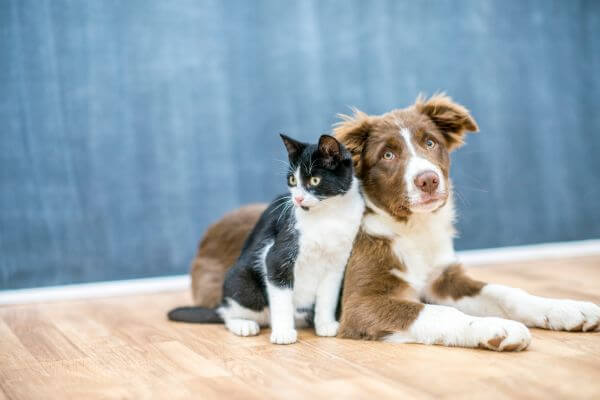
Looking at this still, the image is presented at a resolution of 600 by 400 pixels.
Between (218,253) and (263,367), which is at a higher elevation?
(218,253)

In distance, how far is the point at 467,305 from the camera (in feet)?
7.22

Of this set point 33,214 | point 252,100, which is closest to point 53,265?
point 33,214

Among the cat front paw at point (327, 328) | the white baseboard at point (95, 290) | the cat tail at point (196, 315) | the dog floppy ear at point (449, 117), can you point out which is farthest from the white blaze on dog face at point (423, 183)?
the white baseboard at point (95, 290)

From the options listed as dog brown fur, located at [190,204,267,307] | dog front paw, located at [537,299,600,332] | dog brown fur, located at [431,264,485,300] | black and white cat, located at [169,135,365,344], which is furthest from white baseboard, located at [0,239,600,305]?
dog front paw, located at [537,299,600,332]

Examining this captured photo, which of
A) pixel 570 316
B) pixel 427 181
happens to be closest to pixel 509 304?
pixel 570 316

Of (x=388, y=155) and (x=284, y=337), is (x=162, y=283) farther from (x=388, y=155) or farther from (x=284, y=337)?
(x=388, y=155)

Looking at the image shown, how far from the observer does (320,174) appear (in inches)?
79.6

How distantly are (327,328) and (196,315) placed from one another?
58cm

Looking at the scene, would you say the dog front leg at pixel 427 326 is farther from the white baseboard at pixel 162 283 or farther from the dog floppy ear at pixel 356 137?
the white baseboard at pixel 162 283

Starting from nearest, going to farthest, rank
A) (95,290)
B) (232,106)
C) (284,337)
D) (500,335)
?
(500,335) → (284,337) → (95,290) → (232,106)

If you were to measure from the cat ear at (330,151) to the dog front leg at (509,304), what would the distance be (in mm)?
584

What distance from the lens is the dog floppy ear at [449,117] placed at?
2.24 m

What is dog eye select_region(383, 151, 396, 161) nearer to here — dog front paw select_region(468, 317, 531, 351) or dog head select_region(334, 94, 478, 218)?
dog head select_region(334, 94, 478, 218)

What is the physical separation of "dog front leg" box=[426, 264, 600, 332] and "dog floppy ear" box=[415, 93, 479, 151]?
0.47 metres
